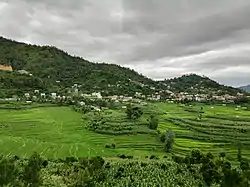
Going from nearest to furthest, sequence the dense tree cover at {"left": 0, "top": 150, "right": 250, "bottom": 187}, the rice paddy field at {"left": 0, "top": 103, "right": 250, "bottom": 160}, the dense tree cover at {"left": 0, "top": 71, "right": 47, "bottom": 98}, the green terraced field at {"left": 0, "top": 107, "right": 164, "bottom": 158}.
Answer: the dense tree cover at {"left": 0, "top": 150, "right": 250, "bottom": 187} → the green terraced field at {"left": 0, "top": 107, "right": 164, "bottom": 158} → the rice paddy field at {"left": 0, "top": 103, "right": 250, "bottom": 160} → the dense tree cover at {"left": 0, "top": 71, "right": 47, "bottom": 98}

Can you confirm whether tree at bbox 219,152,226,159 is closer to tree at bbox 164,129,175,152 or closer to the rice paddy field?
the rice paddy field

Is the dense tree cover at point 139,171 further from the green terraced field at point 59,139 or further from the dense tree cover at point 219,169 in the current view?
the green terraced field at point 59,139

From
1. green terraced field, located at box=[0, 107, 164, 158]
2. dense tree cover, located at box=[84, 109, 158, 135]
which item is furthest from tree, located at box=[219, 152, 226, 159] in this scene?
dense tree cover, located at box=[84, 109, 158, 135]

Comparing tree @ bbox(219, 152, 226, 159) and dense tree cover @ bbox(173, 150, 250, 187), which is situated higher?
tree @ bbox(219, 152, 226, 159)

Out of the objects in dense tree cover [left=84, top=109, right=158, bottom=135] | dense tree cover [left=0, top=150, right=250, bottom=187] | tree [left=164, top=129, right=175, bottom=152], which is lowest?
dense tree cover [left=0, top=150, right=250, bottom=187]

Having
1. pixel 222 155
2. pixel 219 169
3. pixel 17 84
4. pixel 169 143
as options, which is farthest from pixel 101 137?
pixel 17 84

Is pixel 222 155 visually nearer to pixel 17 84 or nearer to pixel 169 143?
pixel 169 143

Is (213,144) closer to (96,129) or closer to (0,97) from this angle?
(96,129)

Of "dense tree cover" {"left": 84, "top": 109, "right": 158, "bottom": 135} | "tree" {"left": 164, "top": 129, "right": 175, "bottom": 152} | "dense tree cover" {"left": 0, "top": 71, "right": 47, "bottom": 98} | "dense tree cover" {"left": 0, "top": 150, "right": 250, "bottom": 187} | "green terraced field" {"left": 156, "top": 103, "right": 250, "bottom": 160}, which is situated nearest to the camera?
"dense tree cover" {"left": 0, "top": 150, "right": 250, "bottom": 187}
